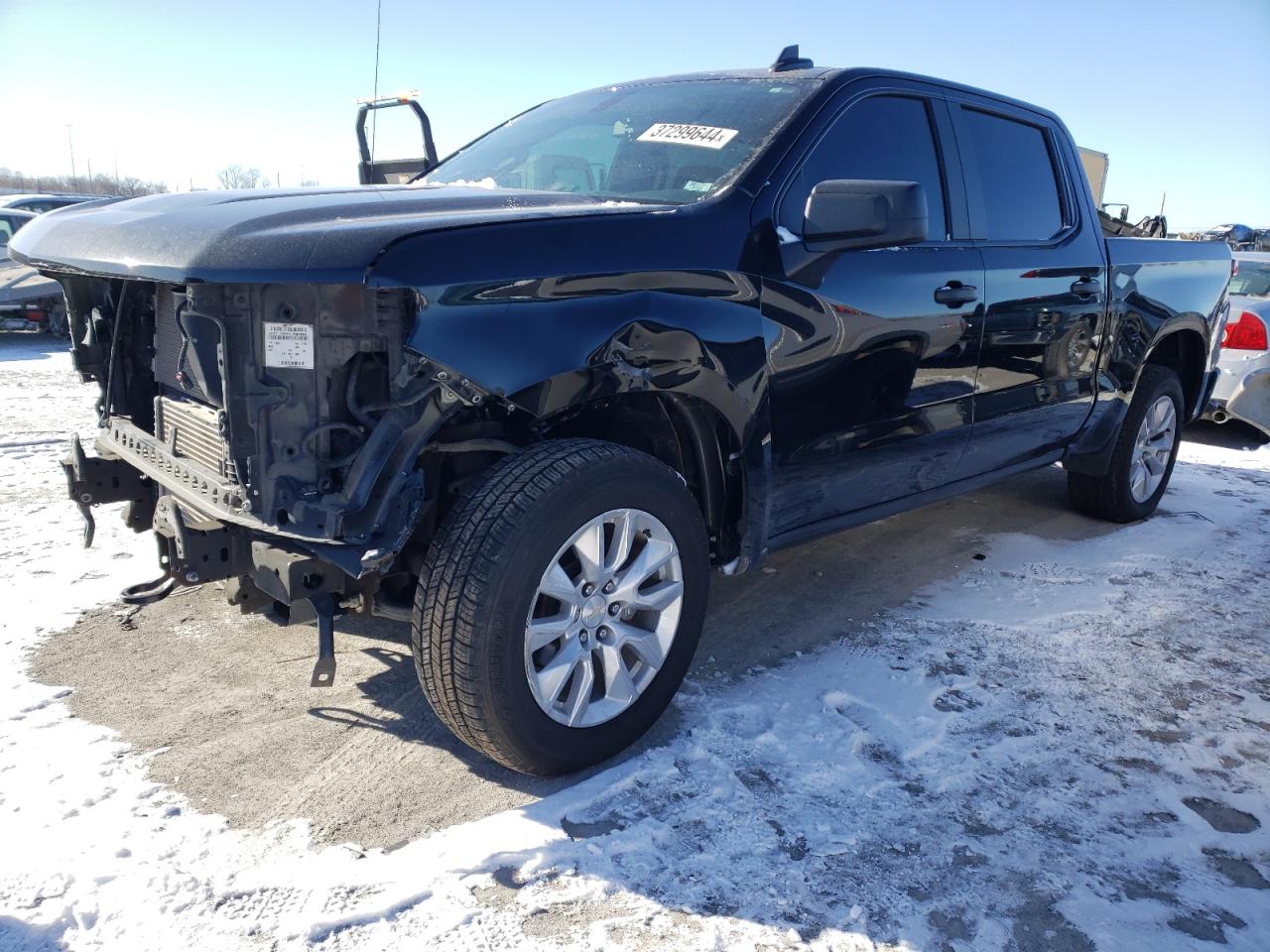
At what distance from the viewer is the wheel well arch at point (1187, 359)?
5.17m

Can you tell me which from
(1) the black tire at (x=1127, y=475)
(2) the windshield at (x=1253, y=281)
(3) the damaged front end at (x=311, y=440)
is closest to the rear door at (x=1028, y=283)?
(1) the black tire at (x=1127, y=475)

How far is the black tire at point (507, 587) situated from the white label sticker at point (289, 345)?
20.2 inches

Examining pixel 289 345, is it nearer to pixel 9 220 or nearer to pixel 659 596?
pixel 659 596

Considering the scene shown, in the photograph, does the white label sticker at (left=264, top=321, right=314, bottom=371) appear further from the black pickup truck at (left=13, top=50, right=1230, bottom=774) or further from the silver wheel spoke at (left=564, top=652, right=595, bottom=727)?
the silver wheel spoke at (left=564, top=652, right=595, bottom=727)

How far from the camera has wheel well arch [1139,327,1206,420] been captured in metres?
5.17

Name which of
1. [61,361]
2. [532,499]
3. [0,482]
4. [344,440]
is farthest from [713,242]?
[61,361]

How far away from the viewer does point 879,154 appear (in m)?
3.31

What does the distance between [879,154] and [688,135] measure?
69 centimetres

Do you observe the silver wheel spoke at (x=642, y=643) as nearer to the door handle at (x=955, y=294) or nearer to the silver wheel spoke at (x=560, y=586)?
the silver wheel spoke at (x=560, y=586)

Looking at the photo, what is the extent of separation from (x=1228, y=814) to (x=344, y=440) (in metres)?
2.49

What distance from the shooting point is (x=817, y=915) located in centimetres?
207

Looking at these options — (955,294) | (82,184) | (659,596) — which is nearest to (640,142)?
(955,294)

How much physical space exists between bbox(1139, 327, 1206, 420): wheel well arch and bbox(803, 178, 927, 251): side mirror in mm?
2965

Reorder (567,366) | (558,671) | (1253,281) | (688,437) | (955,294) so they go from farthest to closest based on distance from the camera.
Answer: (1253,281), (955,294), (688,437), (558,671), (567,366)
